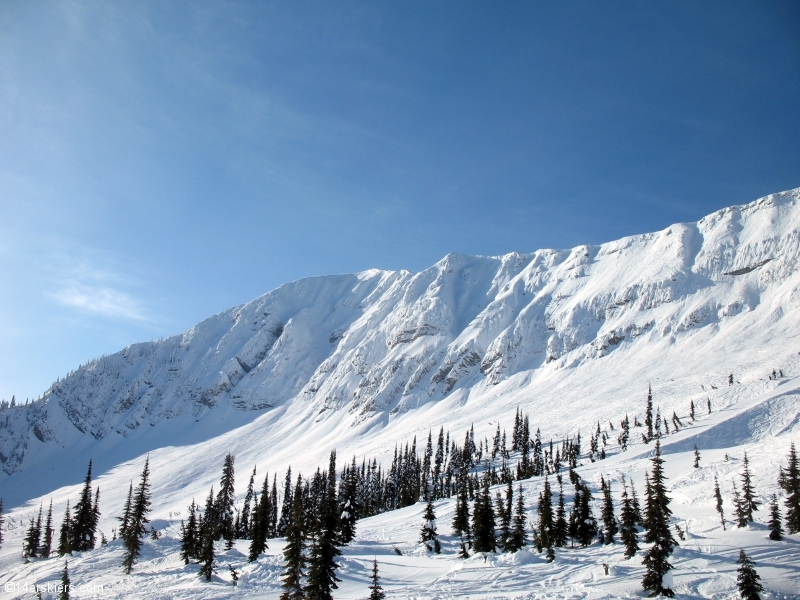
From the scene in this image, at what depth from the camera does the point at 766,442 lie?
295ft

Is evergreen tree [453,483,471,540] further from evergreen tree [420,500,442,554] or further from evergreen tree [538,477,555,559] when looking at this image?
evergreen tree [538,477,555,559]

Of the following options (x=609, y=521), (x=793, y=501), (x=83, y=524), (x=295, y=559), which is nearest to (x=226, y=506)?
(x=83, y=524)

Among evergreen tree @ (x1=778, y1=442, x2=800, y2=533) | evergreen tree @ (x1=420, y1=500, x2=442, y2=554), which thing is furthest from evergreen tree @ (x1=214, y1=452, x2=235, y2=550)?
evergreen tree @ (x1=778, y1=442, x2=800, y2=533)

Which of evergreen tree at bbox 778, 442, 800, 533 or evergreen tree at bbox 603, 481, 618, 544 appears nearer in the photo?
evergreen tree at bbox 778, 442, 800, 533

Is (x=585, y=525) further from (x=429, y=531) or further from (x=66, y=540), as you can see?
(x=66, y=540)

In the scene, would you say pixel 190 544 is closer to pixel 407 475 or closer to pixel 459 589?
pixel 459 589

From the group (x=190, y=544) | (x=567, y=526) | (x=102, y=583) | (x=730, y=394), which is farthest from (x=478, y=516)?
(x=730, y=394)

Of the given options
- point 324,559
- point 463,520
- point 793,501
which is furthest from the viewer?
point 463,520

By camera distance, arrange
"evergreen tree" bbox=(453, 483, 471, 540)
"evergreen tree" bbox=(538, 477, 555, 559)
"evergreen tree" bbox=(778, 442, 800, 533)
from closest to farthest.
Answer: "evergreen tree" bbox=(778, 442, 800, 533), "evergreen tree" bbox=(538, 477, 555, 559), "evergreen tree" bbox=(453, 483, 471, 540)

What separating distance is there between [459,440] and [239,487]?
77428 mm

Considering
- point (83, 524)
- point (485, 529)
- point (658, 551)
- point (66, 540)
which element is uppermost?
point (658, 551)

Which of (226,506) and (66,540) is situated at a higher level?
(226,506)

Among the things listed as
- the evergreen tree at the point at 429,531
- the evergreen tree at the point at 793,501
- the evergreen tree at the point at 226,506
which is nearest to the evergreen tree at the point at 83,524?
the evergreen tree at the point at 226,506

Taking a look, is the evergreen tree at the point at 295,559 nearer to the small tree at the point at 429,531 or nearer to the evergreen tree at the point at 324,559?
the evergreen tree at the point at 324,559
